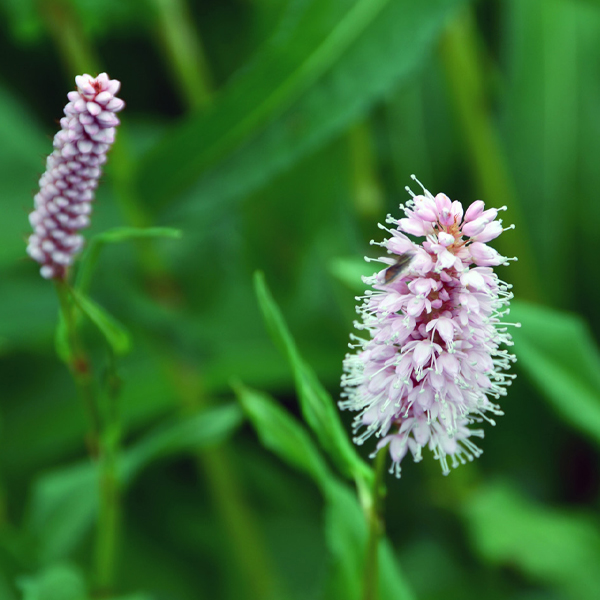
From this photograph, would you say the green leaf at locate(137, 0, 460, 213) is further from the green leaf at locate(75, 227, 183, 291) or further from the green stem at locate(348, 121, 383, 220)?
the green leaf at locate(75, 227, 183, 291)

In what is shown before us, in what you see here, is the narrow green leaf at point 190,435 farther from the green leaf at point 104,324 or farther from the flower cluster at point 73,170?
the flower cluster at point 73,170

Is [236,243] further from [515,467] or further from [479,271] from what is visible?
[479,271]

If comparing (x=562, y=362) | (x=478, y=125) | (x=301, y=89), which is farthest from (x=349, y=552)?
(x=478, y=125)

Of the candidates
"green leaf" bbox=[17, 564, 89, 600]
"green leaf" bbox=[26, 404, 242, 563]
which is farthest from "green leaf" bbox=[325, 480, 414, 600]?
"green leaf" bbox=[17, 564, 89, 600]

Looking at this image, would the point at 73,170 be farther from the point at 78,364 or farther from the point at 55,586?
the point at 55,586

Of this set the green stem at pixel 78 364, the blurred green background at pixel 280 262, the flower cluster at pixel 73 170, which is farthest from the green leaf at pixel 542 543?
the flower cluster at pixel 73 170

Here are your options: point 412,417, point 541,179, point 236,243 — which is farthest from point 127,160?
point 541,179

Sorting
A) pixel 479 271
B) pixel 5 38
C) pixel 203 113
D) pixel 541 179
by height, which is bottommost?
pixel 479 271
